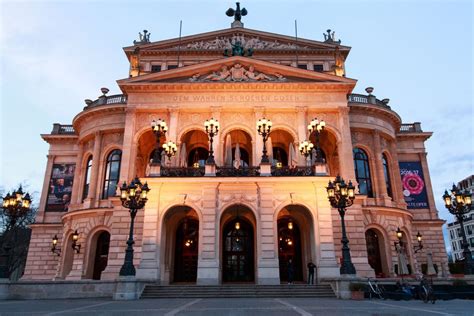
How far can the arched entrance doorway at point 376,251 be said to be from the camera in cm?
2911

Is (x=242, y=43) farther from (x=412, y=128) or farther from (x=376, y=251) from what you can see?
(x=376, y=251)

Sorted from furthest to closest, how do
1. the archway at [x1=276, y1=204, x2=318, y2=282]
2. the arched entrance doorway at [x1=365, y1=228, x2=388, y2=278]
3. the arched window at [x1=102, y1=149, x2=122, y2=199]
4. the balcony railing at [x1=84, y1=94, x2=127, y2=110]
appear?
the balcony railing at [x1=84, y1=94, x2=127, y2=110], the arched window at [x1=102, y1=149, x2=122, y2=199], the arched entrance doorway at [x1=365, y1=228, x2=388, y2=278], the archway at [x1=276, y1=204, x2=318, y2=282]

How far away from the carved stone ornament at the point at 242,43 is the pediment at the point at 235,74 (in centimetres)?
862

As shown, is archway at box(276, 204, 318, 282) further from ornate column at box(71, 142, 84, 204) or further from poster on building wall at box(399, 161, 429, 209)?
ornate column at box(71, 142, 84, 204)

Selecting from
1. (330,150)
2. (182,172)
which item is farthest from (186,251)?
(330,150)

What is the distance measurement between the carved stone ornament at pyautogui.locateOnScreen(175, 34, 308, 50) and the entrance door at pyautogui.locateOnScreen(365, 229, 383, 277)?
20.9 m

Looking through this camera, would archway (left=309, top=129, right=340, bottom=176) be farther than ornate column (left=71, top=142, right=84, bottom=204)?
No

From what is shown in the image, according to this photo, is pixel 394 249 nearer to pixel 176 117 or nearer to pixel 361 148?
pixel 361 148

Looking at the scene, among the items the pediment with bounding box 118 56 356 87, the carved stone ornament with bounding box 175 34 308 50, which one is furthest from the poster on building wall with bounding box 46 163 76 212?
the carved stone ornament with bounding box 175 34 308 50

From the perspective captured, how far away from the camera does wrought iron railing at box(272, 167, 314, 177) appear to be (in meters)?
24.3

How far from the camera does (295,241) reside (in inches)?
1123

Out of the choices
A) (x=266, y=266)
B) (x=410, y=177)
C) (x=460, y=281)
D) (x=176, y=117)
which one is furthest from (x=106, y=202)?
(x=410, y=177)

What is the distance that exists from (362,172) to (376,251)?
6.83 meters

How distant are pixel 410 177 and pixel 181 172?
23.6 m
